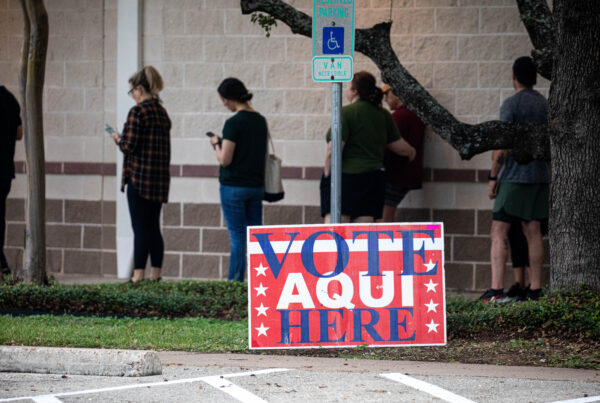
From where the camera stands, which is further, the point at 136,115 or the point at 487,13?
the point at 487,13

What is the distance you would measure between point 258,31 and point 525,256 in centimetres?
384

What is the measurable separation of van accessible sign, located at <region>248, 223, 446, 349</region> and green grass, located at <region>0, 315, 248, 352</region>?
1.43 feet

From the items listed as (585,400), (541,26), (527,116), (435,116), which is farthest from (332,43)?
(585,400)

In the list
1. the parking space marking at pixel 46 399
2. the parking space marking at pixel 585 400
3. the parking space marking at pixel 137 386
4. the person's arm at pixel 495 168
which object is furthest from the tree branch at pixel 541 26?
the parking space marking at pixel 46 399

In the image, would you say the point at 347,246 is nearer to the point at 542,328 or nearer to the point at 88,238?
the point at 542,328

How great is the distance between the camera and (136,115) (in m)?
9.71

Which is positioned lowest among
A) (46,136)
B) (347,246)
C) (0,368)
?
(0,368)

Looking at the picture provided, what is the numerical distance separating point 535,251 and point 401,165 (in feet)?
5.89

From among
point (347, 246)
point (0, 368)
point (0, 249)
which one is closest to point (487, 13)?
point (347, 246)

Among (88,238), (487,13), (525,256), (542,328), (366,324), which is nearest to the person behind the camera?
(366,324)

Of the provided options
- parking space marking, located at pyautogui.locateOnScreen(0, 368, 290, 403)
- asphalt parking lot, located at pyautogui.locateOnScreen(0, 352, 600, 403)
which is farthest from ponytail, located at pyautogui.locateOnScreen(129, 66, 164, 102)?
parking space marking, located at pyautogui.locateOnScreen(0, 368, 290, 403)

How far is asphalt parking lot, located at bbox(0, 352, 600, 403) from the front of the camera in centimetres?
538

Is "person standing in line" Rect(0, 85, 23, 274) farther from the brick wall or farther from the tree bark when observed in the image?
the tree bark

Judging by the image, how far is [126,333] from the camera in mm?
7461
